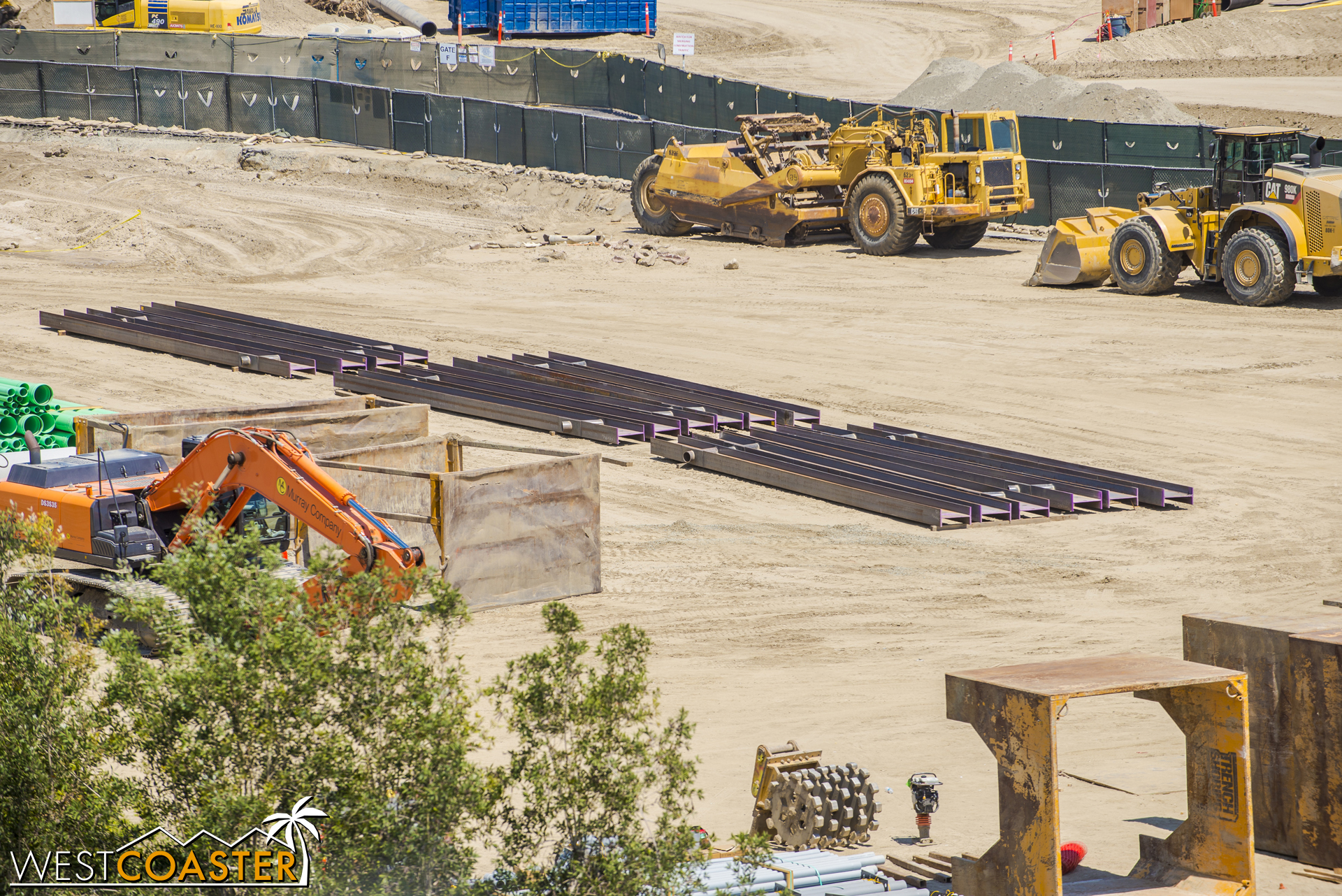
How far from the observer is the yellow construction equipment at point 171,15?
47344 mm

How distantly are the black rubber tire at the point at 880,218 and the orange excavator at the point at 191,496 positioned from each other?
18.9 m

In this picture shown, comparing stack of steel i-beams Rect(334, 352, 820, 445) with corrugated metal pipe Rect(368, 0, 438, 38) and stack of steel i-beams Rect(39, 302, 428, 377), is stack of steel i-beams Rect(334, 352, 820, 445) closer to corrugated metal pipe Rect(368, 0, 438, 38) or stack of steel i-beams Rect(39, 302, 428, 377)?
stack of steel i-beams Rect(39, 302, 428, 377)

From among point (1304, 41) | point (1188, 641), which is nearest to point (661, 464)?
point (1188, 641)

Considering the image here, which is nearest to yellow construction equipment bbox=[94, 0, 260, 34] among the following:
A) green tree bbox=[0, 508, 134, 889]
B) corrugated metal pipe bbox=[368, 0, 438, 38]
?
corrugated metal pipe bbox=[368, 0, 438, 38]

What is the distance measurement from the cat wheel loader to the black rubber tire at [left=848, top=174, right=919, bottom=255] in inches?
141

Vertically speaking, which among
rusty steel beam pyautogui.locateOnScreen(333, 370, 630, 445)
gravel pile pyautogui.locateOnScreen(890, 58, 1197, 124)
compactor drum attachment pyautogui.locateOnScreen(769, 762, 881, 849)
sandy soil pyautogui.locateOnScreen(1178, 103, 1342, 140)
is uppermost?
gravel pile pyautogui.locateOnScreen(890, 58, 1197, 124)

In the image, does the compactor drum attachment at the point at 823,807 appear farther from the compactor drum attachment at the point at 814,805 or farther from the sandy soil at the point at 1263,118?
the sandy soil at the point at 1263,118

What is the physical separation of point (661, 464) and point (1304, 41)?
3770cm

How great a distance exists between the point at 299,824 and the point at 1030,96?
118ft

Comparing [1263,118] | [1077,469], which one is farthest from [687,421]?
[1263,118]

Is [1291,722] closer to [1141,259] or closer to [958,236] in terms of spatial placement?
[1141,259]

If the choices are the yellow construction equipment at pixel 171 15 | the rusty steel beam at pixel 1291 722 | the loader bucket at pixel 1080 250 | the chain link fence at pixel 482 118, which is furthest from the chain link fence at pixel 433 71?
the rusty steel beam at pixel 1291 722

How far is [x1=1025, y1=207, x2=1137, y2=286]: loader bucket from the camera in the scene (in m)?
26.0

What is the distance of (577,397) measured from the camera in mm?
19156
